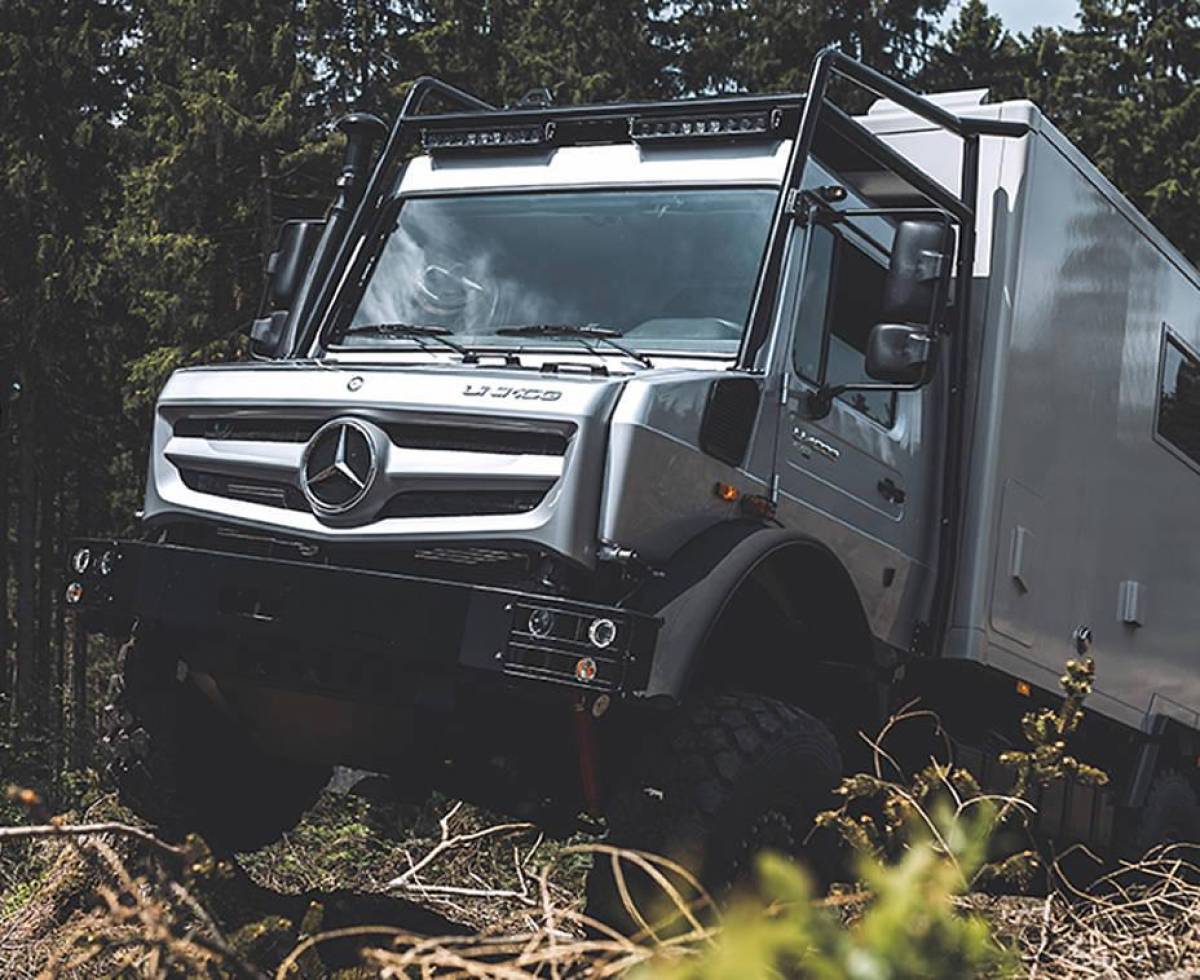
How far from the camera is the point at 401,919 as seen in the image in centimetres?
598

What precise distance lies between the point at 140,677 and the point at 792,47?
2482 centimetres

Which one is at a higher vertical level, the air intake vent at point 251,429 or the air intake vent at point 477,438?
the air intake vent at point 477,438

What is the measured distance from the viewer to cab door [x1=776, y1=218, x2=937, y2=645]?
6.10m

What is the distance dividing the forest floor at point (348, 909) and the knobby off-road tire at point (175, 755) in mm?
150

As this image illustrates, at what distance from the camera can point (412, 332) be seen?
21.1 ft

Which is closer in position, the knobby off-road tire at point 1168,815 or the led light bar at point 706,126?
the led light bar at point 706,126

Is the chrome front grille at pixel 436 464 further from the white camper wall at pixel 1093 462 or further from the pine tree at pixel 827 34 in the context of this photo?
the pine tree at pixel 827 34

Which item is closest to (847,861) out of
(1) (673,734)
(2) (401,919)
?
(1) (673,734)

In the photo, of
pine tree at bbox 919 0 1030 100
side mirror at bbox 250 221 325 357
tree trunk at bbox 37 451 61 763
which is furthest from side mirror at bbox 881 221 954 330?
pine tree at bbox 919 0 1030 100

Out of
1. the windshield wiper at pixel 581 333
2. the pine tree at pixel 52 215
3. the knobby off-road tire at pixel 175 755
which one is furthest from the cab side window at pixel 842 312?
the pine tree at pixel 52 215

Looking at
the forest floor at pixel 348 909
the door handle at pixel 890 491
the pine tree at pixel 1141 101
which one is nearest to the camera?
the forest floor at pixel 348 909

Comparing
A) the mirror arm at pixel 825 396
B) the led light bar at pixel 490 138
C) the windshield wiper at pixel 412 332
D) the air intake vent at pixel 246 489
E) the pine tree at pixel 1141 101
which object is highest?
the pine tree at pixel 1141 101

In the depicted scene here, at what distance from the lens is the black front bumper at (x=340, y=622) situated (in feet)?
16.0

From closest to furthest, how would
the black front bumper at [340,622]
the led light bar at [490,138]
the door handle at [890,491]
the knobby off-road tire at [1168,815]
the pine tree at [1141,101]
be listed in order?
the black front bumper at [340,622], the door handle at [890,491], the led light bar at [490,138], the knobby off-road tire at [1168,815], the pine tree at [1141,101]
